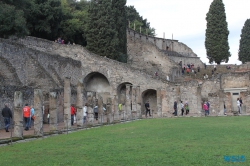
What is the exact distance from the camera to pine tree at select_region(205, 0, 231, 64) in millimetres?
55594

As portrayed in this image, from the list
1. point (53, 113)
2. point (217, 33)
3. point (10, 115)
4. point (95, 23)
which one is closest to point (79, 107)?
point (53, 113)

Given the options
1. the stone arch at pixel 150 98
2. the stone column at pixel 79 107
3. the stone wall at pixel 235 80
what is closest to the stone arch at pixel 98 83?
the stone arch at pixel 150 98

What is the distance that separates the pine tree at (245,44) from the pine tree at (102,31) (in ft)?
86.2

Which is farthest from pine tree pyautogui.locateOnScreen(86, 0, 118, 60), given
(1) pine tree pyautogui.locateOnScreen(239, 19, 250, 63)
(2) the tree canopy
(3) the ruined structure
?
(1) pine tree pyautogui.locateOnScreen(239, 19, 250, 63)

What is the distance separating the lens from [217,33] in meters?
55.6

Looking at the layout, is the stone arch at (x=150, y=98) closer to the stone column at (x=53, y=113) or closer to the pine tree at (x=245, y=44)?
the stone column at (x=53, y=113)

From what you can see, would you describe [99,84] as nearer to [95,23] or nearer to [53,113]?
[95,23]

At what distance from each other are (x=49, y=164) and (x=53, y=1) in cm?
3689

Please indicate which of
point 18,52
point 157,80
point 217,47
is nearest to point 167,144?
point 18,52

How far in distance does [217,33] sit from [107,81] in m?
20.8

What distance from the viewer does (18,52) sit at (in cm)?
2869

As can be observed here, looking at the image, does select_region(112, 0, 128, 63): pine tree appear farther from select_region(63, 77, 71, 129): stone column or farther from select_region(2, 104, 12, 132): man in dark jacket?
select_region(2, 104, 12, 132): man in dark jacket

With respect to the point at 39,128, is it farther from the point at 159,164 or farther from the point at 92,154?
the point at 159,164

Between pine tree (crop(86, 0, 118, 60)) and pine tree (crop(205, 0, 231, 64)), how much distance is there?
60.9 ft
